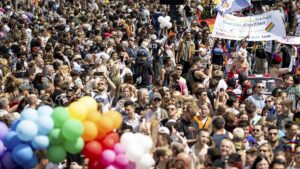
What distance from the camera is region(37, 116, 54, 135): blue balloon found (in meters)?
8.67

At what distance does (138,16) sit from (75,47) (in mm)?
6783

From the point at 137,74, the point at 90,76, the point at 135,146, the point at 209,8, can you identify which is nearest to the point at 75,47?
the point at 137,74

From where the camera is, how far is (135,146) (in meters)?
8.95

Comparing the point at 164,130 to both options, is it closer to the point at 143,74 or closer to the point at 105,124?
the point at 105,124

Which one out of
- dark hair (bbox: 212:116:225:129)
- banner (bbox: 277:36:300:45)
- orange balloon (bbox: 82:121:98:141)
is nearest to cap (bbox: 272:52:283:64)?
banner (bbox: 277:36:300:45)

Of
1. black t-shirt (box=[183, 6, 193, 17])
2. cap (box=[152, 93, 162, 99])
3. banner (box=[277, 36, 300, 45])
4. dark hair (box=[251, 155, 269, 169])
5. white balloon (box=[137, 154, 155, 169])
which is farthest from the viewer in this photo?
black t-shirt (box=[183, 6, 193, 17])

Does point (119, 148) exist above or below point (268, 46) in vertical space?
above

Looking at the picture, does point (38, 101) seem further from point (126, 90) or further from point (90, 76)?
point (90, 76)

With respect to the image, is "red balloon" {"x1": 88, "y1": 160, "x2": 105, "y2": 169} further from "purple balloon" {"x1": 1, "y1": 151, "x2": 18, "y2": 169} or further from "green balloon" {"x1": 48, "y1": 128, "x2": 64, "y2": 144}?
"purple balloon" {"x1": 1, "y1": 151, "x2": 18, "y2": 169}

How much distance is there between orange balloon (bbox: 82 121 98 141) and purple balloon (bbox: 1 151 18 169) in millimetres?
743

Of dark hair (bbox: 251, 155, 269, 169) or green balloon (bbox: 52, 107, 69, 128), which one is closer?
green balloon (bbox: 52, 107, 69, 128)

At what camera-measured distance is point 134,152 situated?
891cm

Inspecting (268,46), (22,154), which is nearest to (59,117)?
(22,154)

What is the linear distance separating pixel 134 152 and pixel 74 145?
2.15ft
